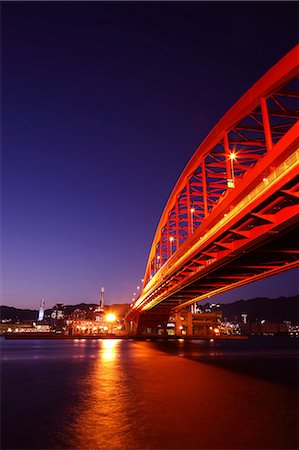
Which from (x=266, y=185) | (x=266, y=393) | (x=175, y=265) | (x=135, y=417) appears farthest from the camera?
(x=175, y=265)

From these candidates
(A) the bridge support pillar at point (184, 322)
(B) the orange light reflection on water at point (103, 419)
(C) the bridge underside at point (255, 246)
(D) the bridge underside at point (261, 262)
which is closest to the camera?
(B) the orange light reflection on water at point (103, 419)

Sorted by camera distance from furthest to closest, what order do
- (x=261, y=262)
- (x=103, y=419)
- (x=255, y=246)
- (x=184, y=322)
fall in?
(x=184, y=322) → (x=261, y=262) → (x=255, y=246) → (x=103, y=419)

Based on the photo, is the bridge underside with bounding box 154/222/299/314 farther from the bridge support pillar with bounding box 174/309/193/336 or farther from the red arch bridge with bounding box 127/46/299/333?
the bridge support pillar with bounding box 174/309/193/336

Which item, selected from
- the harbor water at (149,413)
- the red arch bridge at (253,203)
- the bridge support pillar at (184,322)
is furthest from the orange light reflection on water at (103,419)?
the bridge support pillar at (184,322)

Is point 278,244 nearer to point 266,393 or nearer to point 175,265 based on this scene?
point 266,393

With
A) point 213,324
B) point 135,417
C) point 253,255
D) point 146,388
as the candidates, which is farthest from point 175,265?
point 213,324

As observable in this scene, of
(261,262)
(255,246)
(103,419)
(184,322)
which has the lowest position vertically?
(184,322)

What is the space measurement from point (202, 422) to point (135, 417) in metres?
2.26

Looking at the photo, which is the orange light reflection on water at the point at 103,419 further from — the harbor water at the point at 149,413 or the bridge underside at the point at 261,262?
the bridge underside at the point at 261,262

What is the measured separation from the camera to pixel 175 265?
31016 millimetres

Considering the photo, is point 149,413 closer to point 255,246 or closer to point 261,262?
point 255,246

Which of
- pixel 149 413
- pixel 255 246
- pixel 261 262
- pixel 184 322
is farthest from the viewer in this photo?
pixel 184 322

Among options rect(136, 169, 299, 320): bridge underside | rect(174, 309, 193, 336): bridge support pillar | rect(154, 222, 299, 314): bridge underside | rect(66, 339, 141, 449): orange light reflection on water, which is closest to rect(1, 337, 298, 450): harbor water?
rect(66, 339, 141, 449): orange light reflection on water

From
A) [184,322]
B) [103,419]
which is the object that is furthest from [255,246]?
[184,322]
